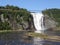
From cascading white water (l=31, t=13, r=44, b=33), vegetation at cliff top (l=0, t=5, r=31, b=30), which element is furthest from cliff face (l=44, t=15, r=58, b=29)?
vegetation at cliff top (l=0, t=5, r=31, b=30)

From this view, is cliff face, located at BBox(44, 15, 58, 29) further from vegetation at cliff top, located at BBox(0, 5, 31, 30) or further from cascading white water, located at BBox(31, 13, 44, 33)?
vegetation at cliff top, located at BBox(0, 5, 31, 30)

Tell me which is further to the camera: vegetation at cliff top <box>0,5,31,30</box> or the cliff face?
the cliff face

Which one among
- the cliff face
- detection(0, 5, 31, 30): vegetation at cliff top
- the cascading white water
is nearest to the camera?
detection(0, 5, 31, 30): vegetation at cliff top

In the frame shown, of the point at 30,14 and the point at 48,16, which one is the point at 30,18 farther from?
the point at 48,16

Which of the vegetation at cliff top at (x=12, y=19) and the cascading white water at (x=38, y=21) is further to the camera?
the cascading white water at (x=38, y=21)

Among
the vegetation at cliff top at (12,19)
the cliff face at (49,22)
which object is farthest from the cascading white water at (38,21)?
the vegetation at cliff top at (12,19)

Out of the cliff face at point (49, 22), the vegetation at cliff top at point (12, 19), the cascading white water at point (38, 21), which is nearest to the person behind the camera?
the vegetation at cliff top at point (12, 19)

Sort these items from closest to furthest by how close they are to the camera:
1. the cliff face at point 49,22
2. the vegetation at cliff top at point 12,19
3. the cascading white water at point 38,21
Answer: the vegetation at cliff top at point 12,19 → the cascading white water at point 38,21 → the cliff face at point 49,22

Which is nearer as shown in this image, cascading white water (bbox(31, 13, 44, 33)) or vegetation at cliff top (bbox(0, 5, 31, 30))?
vegetation at cliff top (bbox(0, 5, 31, 30))

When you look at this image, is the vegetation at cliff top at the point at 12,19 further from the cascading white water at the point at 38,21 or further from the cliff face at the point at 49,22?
the cliff face at the point at 49,22

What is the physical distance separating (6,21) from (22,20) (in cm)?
1447

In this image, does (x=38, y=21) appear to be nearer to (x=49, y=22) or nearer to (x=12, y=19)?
(x=49, y=22)

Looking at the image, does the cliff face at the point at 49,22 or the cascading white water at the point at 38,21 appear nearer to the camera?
the cascading white water at the point at 38,21

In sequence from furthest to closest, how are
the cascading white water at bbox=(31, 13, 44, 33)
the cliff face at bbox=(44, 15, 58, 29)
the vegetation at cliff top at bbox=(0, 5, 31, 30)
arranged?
the cliff face at bbox=(44, 15, 58, 29) → the cascading white water at bbox=(31, 13, 44, 33) → the vegetation at cliff top at bbox=(0, 5, 31, 30)
